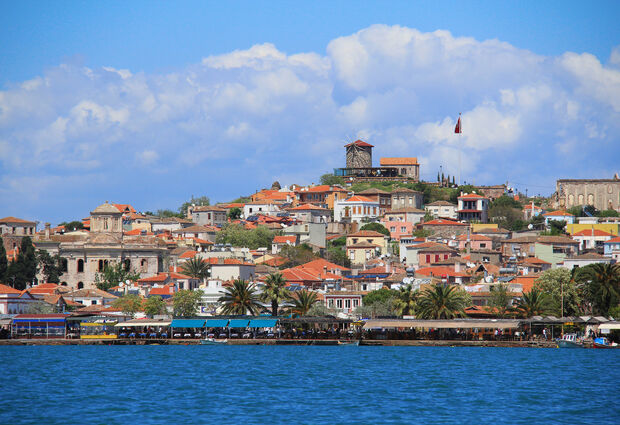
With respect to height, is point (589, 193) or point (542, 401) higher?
point (589, 193)

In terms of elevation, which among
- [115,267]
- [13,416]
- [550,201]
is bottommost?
[13,416]

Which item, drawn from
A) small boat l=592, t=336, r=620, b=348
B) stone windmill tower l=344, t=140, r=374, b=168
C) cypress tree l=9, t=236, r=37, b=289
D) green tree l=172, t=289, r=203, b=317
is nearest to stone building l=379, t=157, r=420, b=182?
stone windmill tower l=344, t=140, r=374, b=168

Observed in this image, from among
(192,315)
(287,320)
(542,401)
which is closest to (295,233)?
(192,315)

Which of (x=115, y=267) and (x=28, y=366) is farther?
(x=115, y=267)

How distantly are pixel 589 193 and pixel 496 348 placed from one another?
77103mm

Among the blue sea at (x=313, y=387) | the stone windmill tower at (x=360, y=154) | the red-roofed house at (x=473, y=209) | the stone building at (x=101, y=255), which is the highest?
the stone windmill tower at (x=360, y=154)

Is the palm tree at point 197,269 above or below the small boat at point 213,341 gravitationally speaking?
above

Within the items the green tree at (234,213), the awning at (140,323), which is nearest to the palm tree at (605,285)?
the awning at (140,323)

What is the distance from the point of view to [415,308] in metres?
88.6

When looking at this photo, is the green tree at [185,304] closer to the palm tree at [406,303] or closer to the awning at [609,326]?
the palm tree at [406,303]

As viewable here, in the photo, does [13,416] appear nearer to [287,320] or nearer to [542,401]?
[542,401]

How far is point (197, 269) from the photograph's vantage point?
11444 centimetres

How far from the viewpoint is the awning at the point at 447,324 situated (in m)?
79.1

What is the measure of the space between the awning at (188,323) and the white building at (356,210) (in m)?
64.2
